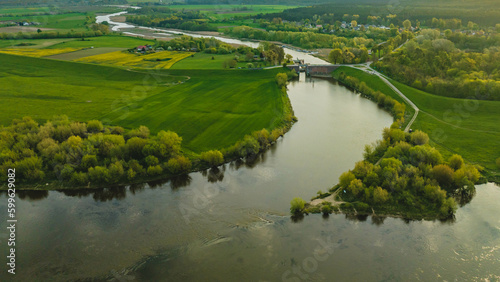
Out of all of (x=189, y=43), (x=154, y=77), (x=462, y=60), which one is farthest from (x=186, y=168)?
(x=189, y=43)

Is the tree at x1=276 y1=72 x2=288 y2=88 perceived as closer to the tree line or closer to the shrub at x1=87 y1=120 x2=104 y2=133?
the tree line

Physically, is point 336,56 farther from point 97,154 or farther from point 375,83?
point 97,154

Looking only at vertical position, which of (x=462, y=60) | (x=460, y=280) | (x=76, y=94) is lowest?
(x=460, y=280)

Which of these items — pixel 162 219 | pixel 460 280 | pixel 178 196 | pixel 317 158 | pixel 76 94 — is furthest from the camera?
pixel 76 94

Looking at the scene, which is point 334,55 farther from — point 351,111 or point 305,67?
point 351,111

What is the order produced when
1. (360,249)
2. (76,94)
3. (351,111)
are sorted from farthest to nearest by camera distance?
(76,94) → (351,111) → (360,249)

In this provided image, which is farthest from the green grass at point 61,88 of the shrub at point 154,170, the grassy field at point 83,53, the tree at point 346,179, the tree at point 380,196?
the tree at point 380,196

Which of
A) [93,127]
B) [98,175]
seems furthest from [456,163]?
[93,127]
